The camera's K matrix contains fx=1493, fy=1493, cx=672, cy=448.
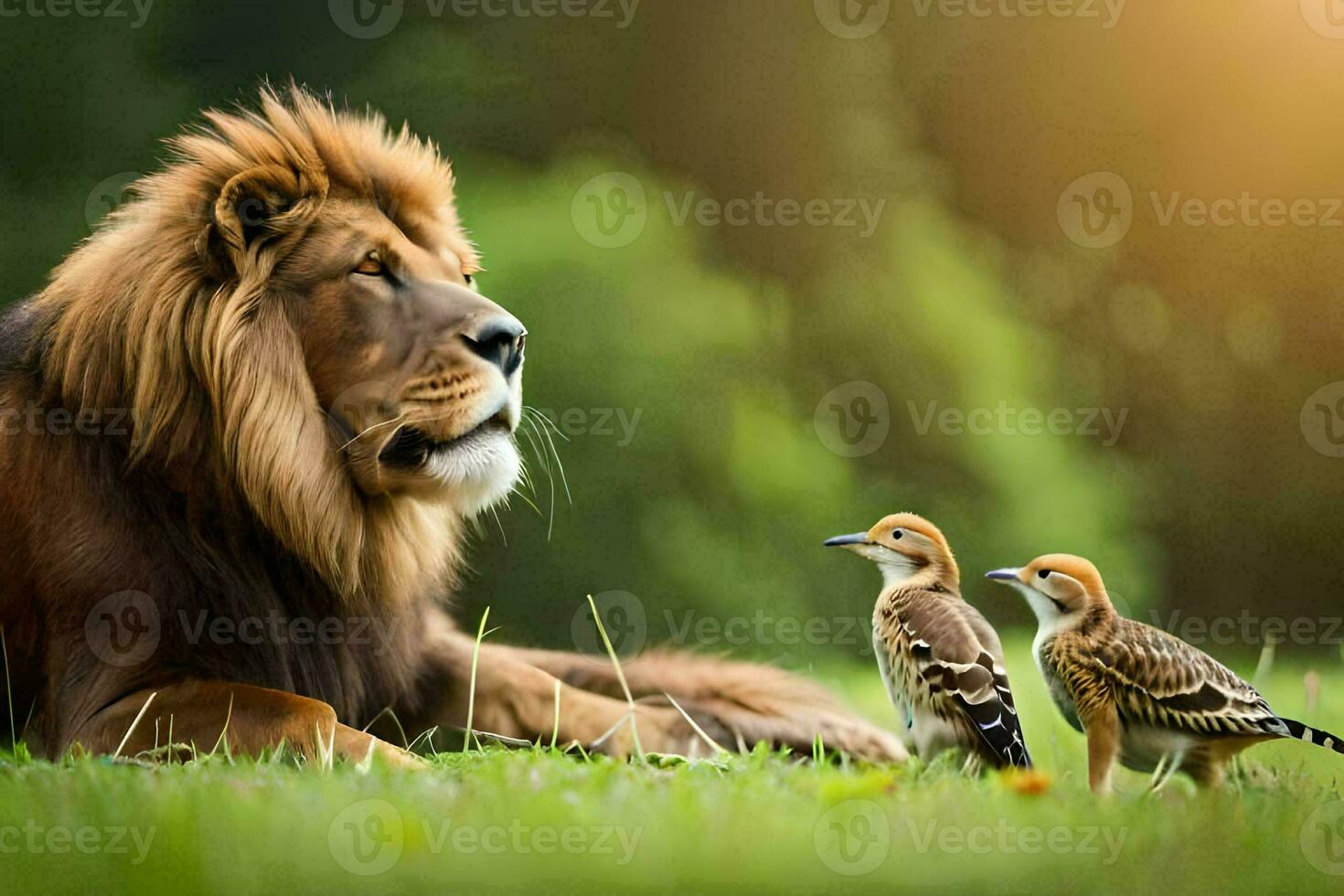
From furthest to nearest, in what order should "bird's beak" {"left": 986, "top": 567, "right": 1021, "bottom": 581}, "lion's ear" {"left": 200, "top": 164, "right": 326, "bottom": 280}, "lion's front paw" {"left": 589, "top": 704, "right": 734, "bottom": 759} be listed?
1. "lion's front paw" {"left": 589, "top": 704, "right": 734, "bottom": 759}
2. "lion's ear" {"left": 200, "top": 164, "right": 326, "bottom": 280}
3. "bird's beak" {"left": 986, "top": 567, "right": 1021, "bottom": 581}

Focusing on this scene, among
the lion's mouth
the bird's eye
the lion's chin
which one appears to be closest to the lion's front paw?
the lion's chin

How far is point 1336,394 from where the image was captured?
7086 millimetres

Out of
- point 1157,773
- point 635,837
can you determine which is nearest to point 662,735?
point 1157,773

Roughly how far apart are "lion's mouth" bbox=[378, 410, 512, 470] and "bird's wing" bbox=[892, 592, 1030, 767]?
99cm

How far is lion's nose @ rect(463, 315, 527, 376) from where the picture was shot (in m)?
3.16

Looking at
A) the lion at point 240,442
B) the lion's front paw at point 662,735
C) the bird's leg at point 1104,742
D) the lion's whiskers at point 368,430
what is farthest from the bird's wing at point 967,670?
the lion's whiskers at point 368,430

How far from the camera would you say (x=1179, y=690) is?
2.57 m

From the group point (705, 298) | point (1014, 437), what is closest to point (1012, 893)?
point (705, 298)

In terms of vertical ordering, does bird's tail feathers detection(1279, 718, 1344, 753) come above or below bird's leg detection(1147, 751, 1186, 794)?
above

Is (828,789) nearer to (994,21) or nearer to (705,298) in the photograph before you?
(705,298)

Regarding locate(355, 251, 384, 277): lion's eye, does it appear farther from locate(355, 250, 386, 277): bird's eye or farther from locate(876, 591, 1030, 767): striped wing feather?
locate(876, 591, 1030, 767): striped wing feather

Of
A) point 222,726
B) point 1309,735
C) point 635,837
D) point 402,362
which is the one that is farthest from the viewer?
point 402,362

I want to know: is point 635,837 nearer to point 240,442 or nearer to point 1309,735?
point 1309,735

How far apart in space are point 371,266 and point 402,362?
11.2 inches
